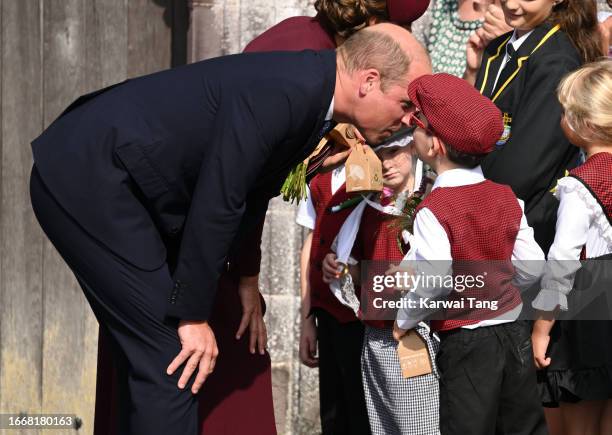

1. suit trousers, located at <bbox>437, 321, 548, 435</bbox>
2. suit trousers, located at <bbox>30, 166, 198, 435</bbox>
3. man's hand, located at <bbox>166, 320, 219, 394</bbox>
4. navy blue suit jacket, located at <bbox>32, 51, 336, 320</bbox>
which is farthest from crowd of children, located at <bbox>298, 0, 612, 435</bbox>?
suit trousers, located at <bbox>30, 166, 198, 435</bbox>

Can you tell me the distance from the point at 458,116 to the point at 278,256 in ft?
5.45

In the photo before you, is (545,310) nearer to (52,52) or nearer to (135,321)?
(135,321)

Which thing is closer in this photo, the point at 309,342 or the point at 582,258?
the point at 582,258

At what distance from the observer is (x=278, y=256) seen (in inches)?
196

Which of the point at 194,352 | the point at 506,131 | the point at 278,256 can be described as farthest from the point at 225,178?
the point at 278,256

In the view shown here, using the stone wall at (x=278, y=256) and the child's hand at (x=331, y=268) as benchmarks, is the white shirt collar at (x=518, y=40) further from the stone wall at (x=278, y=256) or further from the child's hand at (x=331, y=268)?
the stone wall at (x=278, y=256)

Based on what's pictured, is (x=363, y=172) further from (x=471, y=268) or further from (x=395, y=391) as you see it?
(x=395, y=391)

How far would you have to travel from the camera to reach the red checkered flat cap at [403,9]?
3881 mm

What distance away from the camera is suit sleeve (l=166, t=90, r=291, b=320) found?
10.1 feet

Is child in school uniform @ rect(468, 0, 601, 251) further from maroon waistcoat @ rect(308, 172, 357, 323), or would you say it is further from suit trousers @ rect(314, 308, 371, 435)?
suit trousers @ rect(314, 308, 371, 435)

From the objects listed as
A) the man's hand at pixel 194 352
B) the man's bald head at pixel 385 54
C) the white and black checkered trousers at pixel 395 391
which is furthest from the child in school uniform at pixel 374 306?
the man's hand at pixel 194 352

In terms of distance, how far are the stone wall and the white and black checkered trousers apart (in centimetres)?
119

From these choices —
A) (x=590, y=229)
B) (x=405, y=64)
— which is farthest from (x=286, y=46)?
(x=590, y=229)

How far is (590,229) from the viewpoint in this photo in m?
3.64
